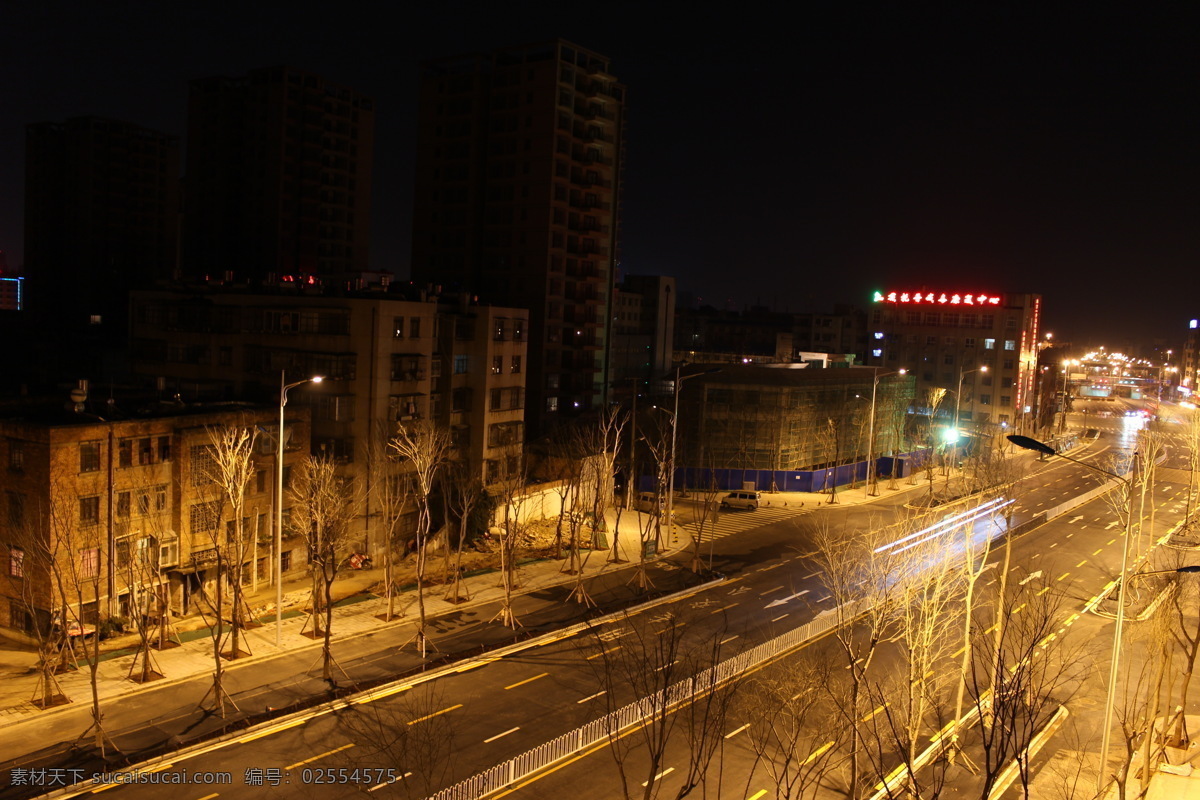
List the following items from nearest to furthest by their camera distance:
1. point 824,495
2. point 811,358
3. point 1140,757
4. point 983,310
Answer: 1. point 1140,757
2. point 824,495
3. point 811,358
4. point 983,310

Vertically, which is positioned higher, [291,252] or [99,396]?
[291,252]

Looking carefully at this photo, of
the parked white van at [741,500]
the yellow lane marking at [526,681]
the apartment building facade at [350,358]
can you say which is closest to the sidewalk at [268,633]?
the apartment building facade at [350,358]

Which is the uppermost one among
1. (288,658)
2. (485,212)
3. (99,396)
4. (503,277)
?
(485,212)

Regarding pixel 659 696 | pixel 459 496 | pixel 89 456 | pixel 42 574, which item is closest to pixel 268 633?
pixel 42 574

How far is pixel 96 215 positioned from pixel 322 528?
255 feet

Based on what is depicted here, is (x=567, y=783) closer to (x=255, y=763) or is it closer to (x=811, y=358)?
(x=255, y=763)

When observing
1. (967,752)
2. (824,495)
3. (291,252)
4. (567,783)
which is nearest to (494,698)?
(567,783)

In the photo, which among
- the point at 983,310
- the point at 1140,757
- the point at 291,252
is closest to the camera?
the point at 1140,757

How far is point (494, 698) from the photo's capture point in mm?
25766

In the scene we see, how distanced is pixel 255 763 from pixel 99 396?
23286 mm

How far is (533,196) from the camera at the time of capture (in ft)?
225

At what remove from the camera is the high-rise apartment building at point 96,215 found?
294ft

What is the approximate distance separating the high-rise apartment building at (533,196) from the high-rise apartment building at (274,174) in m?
13.7

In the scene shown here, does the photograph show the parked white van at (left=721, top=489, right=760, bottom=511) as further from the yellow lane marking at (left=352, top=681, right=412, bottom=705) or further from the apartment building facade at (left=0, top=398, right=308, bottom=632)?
the yellow lane marking at (left=352, top=681, right=412, bottom=705)
